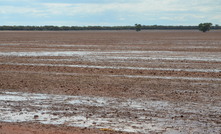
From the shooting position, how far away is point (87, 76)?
18.0 m

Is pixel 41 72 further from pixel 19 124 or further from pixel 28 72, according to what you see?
pixel 19 124

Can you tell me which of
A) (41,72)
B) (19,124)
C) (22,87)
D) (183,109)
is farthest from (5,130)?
(41,72)

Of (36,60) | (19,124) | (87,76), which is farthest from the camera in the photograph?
(36,60)

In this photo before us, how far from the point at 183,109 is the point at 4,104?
4.66 m

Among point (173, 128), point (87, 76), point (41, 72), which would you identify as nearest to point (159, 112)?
point (173, 128)

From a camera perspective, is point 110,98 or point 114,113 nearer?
point 114,113

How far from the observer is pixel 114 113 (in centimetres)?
1089

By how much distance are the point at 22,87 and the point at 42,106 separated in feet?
11.9

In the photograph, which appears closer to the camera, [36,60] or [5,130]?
[5,130]

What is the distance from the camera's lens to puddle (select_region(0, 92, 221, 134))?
378 inches

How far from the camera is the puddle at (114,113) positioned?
9.60m

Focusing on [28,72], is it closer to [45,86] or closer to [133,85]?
[45,86]

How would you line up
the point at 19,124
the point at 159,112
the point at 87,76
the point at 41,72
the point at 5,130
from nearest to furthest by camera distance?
the point at 5,130 → the point at 19,124 → the point at 159,112 → the point at 87,76 → the point at 41,72

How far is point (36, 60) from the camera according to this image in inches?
971
